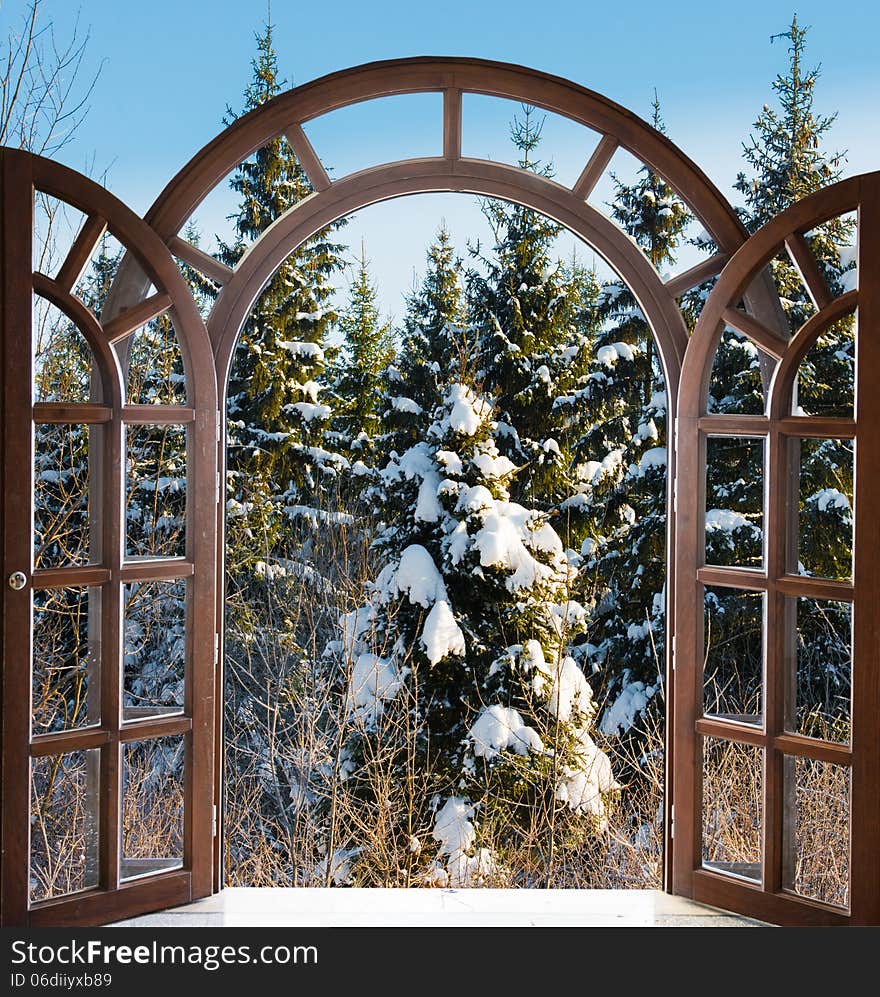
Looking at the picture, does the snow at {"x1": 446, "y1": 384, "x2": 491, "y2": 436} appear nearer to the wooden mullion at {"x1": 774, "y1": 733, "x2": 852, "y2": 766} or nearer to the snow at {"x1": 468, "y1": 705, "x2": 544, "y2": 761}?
the snow at {"x1": 468, "y1": 705, "x2": 544, "y2": 761}

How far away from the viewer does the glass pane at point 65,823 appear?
2.68 m

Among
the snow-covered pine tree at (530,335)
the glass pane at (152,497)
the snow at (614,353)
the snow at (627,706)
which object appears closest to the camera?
the glass pane at (152,497)

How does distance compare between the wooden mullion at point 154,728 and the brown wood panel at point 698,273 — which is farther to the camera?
the brown wood panel at point 698,273

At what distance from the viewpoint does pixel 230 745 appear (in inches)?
300

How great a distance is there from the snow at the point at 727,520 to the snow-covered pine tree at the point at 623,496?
12.1ft

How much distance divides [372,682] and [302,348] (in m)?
3.07

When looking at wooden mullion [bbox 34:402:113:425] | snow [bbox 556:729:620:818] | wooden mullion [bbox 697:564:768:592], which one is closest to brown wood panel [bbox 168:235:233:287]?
wooden mullion [bbox 34:402:113:425]

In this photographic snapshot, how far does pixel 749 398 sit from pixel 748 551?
0.74 metres

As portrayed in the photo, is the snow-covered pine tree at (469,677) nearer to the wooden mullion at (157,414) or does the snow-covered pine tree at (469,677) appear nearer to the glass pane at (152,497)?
the glass pane at (152,497)

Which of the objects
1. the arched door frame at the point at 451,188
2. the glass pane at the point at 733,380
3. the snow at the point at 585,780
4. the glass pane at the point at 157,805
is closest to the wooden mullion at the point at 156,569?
the arched door frame at the point at 451,188

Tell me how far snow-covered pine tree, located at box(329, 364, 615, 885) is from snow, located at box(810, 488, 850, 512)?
3.62m

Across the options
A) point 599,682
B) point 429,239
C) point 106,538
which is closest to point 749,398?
point 106,538

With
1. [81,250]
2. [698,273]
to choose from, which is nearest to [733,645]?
[698,273]

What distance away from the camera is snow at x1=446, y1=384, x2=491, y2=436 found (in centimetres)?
692
